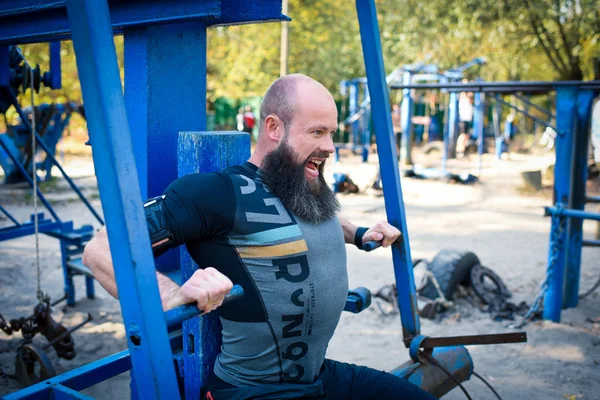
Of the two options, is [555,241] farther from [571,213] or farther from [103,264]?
[103,264]

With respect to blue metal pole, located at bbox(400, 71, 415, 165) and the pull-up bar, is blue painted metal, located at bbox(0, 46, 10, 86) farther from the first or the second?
blue metal pole, located at bbox(400, 71, 415, 165)

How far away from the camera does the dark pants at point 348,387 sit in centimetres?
183

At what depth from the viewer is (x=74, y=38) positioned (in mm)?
1283

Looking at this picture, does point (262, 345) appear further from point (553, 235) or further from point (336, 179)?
point (336, 179)

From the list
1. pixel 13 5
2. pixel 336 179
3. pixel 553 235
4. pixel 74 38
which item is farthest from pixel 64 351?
pixel 336 179

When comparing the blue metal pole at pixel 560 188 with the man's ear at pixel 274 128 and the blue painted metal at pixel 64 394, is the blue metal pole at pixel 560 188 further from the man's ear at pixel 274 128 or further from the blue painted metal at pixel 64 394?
the blue painted metal at pixel 64 394

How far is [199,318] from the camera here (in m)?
1.87

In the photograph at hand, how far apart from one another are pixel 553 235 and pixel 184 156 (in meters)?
3.58

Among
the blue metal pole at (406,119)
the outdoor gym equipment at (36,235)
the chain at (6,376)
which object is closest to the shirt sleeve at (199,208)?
the outdoor gym equipment at (36,235)

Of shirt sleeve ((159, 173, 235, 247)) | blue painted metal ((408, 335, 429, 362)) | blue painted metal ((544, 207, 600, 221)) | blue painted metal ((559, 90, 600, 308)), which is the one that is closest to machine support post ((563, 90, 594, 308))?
blue painted metal ((559, 90, 600, 308))

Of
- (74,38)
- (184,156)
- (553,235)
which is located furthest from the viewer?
(553,235)

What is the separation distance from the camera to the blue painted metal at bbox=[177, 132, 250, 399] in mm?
1885

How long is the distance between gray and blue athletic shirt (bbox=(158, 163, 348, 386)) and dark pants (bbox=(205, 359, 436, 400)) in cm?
4

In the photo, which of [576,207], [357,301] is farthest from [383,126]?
[576,207]
